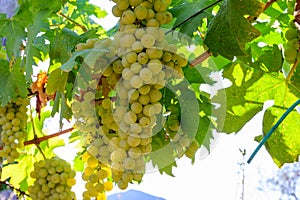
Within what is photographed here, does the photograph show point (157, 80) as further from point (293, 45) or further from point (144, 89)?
point (293, 45)

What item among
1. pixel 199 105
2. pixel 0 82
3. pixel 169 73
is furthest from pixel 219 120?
pixel 0 82

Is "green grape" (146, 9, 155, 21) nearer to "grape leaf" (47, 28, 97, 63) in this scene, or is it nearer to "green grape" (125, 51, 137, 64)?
"green grape" (125, 51, 137, 64)

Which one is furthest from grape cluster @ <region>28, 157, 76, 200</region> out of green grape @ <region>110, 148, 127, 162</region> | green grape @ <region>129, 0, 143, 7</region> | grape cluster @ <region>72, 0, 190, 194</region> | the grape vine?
green grape @ <region>129, 0, 143, 7</region>

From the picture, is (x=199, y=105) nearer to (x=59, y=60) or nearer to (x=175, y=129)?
(x=175, y=129)

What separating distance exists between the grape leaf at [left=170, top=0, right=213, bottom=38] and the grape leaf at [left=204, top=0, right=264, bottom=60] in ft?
0.27

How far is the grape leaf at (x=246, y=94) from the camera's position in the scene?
1092 mm

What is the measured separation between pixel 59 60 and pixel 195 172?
40 cm

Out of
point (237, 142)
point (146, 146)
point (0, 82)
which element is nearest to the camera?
point (146, 146)

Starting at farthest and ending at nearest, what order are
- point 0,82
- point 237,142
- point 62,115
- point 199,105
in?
point 0,82
point 237,142
point 199,105
point 62,115

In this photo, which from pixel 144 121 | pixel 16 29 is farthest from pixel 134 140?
pixel 16 29

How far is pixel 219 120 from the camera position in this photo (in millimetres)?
1089

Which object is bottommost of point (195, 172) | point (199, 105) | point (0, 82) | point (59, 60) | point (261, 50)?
point (195, 172)

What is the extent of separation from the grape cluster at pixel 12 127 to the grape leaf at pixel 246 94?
0.60 metres

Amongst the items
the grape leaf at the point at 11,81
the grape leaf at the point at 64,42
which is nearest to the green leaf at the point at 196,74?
the grape leaf at the point at 64,42
